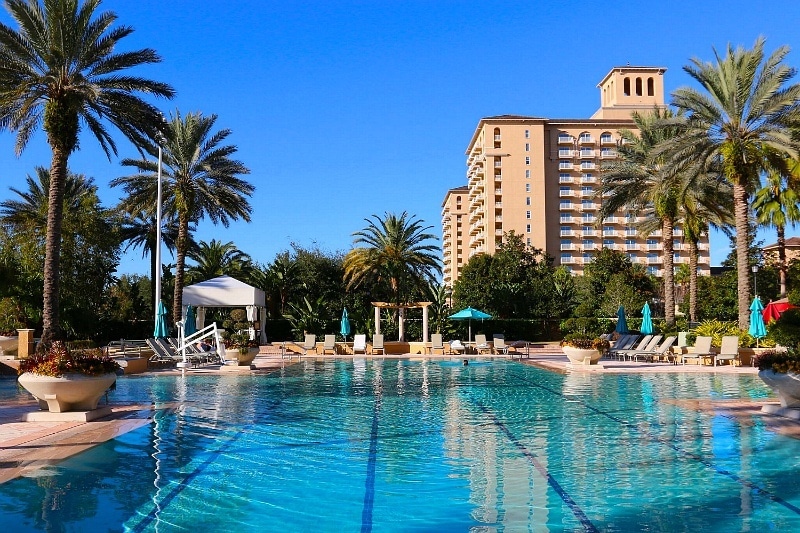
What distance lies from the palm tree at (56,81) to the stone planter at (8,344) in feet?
12.3

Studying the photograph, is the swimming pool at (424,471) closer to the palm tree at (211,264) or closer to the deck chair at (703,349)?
the deck chair at (703,349)

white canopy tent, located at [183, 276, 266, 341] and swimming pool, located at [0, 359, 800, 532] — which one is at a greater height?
white canopy tent, located at [183, 276, 266, 341]

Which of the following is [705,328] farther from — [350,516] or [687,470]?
[350,516]

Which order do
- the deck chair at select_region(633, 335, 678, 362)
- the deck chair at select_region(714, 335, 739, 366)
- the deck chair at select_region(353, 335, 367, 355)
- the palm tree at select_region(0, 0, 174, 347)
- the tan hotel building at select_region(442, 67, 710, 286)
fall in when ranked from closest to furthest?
the palm tree at select_region(0, 0, 174, 347) → the deck chair at select_region(714, 335, 739, 366) → the deck chair at select_region(633, 335, 678, 362) → the deck chair at select_region(353, 335, 367, 355) → the tan hotel building at select_region(442, 67, 710, 286)

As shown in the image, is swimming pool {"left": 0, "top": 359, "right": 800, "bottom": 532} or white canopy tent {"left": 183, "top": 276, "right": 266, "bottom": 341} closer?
swimming pool {"left": 0, "top": 359, "right": 800, "bottom": 532}

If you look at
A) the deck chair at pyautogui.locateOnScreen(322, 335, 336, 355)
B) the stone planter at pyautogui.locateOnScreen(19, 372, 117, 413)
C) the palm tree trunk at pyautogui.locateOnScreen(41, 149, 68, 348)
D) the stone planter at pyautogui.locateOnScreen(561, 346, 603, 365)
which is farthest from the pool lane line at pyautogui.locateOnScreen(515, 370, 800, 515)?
the deck chair at pyautogui.locateOnScreen(322, 335, 336, 355)

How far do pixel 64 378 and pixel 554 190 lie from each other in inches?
3835

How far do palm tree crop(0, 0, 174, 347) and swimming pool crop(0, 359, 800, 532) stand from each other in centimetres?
865

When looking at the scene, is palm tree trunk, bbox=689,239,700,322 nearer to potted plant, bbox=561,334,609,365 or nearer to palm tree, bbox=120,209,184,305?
potted plant, bbox=561,334,609,365

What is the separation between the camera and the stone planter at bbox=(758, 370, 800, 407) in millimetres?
11148

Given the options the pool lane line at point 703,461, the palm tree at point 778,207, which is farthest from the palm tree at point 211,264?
the pool lane line at point 703,461

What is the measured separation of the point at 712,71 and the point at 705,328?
33.7 ft

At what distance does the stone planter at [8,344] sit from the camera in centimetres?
2338

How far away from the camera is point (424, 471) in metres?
8.20
